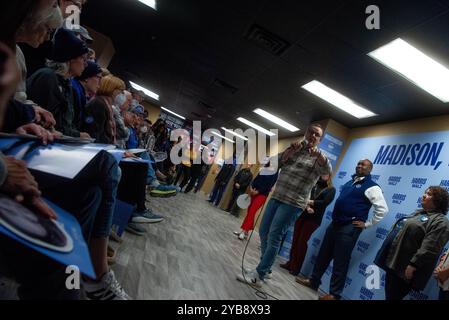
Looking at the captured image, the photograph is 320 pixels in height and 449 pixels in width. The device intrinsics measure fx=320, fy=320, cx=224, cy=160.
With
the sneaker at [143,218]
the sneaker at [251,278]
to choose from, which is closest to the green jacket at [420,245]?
the sneaker at [251,278]

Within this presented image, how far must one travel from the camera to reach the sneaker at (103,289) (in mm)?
1430

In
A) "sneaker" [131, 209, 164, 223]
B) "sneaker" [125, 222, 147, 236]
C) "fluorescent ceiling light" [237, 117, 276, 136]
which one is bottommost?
"sneaker" [125, 222, 147, 236]

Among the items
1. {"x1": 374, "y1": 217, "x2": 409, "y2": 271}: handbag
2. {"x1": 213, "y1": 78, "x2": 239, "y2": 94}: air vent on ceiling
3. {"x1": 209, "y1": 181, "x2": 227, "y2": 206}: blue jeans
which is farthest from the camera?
{"x1": 209, "y1": 181, "x2": 227, "y2": 206}: blue jeans

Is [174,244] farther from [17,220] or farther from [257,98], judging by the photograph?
[257,98]

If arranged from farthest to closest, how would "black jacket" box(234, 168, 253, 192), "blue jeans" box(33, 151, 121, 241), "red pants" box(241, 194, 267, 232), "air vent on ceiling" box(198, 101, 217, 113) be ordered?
"air vent on ceiling" box(198, 101, 217, 113)
"black jacket" box(234, 168, 253, 192)
"red pants" box(241, 194, 267, 232)
"blue jeans" box(33, 151, 121, 241)

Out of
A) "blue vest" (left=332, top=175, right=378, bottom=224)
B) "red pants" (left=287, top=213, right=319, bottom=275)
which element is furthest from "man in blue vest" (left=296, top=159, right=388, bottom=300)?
"red pants" (left=287, top=213, right=319, bottom=275)

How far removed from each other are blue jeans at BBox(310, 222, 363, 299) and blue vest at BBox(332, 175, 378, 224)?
0.11m

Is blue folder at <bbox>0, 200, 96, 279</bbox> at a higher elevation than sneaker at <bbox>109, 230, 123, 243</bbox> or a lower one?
higher

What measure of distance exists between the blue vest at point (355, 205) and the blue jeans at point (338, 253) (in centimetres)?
11

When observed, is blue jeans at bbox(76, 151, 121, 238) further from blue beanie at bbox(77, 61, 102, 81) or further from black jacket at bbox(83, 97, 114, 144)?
blue beanie at bbox(77, 61, 102, 81)

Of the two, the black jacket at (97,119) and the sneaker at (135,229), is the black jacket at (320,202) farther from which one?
the black jacket at (97,119)

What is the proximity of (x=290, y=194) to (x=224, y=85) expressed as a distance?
517 centimetres

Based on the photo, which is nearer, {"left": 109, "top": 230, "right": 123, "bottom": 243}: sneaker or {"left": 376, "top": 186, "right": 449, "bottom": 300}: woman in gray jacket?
{"left": 109, "top": 230, "right": 123, "bottom": 243}: sneaker

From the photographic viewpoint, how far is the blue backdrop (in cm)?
425
